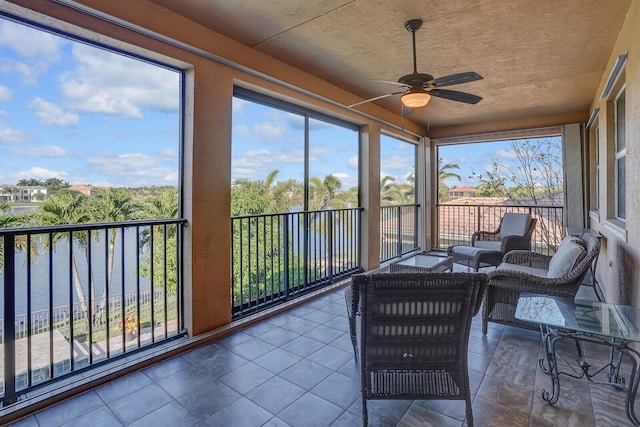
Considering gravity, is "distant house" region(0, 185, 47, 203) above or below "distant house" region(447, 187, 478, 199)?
below

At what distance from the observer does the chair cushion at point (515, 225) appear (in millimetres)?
4969

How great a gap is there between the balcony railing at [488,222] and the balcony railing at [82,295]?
568 centimetres

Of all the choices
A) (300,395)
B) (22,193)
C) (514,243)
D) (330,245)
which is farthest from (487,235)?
(22,193)

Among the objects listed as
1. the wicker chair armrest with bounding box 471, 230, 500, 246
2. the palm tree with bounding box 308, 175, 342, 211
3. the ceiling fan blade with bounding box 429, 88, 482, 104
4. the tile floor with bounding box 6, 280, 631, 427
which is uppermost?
the ceiling fan blade with bounding box 429, 88, 482, 104

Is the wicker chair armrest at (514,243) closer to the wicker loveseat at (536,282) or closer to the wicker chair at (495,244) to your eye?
the wicker chair at (495,244)

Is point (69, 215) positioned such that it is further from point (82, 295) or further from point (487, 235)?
point (487, 235)

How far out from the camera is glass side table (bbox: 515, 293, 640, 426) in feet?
5.25

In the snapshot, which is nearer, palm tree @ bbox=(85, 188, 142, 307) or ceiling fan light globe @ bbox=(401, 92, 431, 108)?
palm tree @ bbox=(85, 188, 142, 307)

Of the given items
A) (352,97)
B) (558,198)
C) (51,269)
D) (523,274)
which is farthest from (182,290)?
(558,198)

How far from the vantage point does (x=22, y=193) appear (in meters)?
1.96

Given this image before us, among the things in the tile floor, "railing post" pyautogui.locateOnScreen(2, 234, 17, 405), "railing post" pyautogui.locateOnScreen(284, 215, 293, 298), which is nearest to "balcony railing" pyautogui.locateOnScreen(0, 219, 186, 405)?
"railing post" pyautogui.locateOnScreen(2, 234, 17, 405)

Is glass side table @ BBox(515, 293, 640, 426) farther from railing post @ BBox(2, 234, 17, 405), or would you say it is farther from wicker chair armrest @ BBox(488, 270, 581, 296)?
railing post @ BBox(2, 234, 17, 405)

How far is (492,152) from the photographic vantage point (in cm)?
634

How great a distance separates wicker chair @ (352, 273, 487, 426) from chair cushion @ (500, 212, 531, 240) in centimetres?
408
